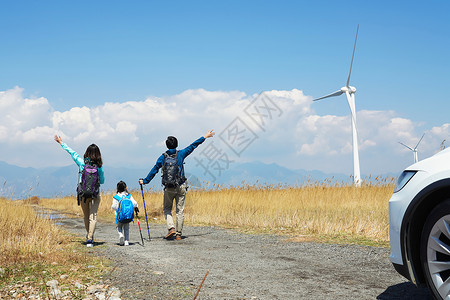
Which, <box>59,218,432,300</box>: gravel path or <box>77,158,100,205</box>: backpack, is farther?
<box>77,158,100,205</box>: backpack

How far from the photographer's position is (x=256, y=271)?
5922 millimetres

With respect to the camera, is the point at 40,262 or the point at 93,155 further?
the point at 93,155

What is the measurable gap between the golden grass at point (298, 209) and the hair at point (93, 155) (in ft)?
15.4

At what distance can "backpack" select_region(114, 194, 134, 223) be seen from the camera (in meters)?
9.40

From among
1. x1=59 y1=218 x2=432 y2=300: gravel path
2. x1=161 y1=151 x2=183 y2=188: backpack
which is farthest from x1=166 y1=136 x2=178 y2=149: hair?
x1=59 y1=218 x2=432 y2=300: gravel path

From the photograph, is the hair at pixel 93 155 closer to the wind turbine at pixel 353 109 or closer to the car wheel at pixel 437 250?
the car wheel at pixel 437 250

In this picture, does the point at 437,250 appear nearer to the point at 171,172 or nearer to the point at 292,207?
the point at 171,172

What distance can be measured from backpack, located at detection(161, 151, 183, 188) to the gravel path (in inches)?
58.7

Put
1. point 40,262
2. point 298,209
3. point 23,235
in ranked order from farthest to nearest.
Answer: point 298,209
point 23,235
point 40,262

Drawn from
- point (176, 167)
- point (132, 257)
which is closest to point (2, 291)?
point (132, 257)

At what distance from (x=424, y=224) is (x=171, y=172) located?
23.1 feet

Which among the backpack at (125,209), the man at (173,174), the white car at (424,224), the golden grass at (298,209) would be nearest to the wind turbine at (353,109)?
the golden grass at (298,209)

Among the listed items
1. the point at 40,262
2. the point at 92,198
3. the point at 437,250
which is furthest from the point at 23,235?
the point at 437,250

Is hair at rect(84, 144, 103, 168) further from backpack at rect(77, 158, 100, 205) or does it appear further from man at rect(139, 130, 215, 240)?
man at rect(139, 130, 215, 240)
